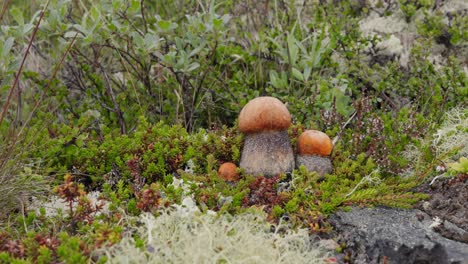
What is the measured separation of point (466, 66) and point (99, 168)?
12.7 feet

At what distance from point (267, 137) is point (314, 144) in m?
0.33

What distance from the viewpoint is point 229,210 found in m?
3.50

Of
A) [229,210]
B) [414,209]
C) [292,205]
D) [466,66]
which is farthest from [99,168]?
[466,66]

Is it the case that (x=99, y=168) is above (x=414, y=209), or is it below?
below

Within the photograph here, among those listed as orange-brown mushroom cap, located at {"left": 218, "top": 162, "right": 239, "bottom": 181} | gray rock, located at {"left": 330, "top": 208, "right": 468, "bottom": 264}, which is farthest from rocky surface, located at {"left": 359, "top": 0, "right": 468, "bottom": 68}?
gray rock, located at {"left": 330, "top": 208, "right": 468, "bottom": 264}

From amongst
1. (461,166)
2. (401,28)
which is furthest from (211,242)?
(401,28)

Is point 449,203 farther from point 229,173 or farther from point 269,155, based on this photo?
point 229,173

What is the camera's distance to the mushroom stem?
154 inches

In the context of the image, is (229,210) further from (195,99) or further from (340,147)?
(195,99)

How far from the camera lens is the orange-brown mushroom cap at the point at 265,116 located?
3834 mm

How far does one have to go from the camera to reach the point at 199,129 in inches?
182

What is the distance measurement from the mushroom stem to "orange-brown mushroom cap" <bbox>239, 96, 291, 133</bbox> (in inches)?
2.9

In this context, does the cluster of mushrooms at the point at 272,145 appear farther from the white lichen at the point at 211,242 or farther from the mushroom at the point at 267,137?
the white lichen at the point at 211,242

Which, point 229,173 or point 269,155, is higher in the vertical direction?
point 269,155
